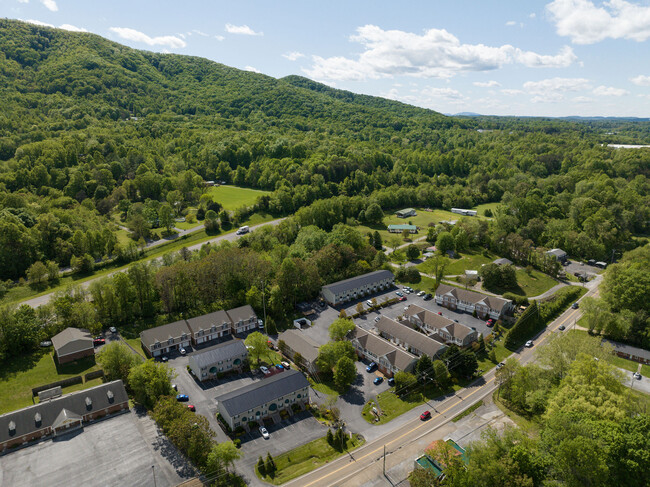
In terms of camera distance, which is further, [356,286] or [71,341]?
[356,286]

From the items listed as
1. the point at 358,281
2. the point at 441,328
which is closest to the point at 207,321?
the point at 358,281

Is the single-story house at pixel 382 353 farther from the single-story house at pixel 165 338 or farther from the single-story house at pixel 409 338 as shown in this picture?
the single-story house at pixel 165 338

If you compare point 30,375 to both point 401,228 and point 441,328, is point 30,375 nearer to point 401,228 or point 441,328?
point 441,328

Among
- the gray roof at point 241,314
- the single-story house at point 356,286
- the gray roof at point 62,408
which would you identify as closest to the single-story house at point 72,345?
the gray roof at point 62,408

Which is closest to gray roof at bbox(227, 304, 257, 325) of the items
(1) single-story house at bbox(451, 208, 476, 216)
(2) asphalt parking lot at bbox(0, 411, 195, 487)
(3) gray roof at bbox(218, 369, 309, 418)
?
(3) gray roof at bbox(218, 369, 309, 418)

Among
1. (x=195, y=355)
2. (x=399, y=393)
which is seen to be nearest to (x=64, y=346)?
(x=195, y=355)

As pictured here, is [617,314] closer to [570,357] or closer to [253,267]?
[570,357]

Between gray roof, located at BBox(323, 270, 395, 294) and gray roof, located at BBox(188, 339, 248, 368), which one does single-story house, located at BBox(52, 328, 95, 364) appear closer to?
gray roof, located at BBox(188, 339, 248, 368)
